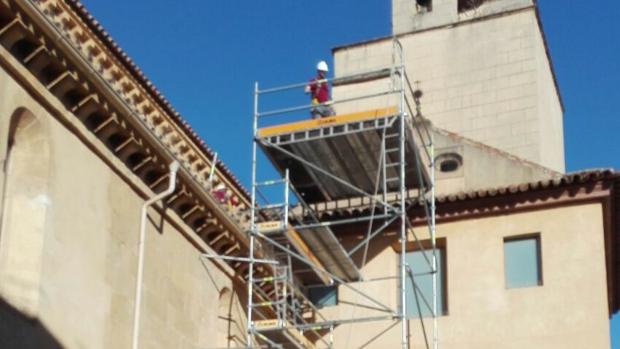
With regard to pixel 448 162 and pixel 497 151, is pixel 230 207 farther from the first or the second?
pixel 497 151

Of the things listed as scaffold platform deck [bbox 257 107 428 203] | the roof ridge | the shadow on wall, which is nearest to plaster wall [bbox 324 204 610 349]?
the roof ridge

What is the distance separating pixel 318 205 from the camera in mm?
30797

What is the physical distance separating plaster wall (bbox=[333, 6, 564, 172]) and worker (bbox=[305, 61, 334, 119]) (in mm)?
7082

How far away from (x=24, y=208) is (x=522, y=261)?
1380 centimetres

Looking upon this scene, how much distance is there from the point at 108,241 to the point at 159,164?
2134 mm

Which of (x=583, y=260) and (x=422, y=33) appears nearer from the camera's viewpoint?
(x=583, y=260)

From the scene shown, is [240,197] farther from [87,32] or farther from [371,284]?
[87,32]

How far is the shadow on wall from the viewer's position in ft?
60.4

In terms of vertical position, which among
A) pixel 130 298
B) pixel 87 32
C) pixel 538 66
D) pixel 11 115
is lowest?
pixel 130 298

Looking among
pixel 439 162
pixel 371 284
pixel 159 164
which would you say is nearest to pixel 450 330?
pixel 371 284

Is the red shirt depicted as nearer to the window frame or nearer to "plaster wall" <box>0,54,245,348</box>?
"plaster wall" <box>0,54,245,348</box>

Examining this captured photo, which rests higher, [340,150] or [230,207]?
[340,150]

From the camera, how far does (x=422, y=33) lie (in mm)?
37906

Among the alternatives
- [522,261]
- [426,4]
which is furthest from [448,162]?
[426,4]
